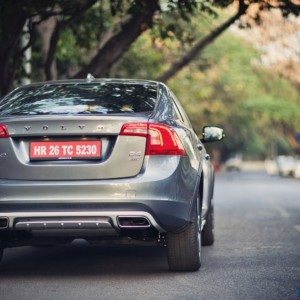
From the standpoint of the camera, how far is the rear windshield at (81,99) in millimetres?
7691

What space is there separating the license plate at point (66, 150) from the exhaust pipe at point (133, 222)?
512mm

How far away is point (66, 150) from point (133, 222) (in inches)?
29.6

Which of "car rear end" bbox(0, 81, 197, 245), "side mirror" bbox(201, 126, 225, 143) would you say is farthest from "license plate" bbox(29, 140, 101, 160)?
"side mirror" bbox(201, 126, 225, 143)

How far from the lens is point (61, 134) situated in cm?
732

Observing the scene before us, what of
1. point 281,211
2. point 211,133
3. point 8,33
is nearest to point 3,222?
point 211,133

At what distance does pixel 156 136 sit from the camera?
738 cm

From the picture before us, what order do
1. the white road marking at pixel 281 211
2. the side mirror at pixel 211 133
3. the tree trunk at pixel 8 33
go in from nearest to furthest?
the side mirror at pixel 211 133 < the tree trunk at pixel 8 33 < the white road marking at pixel 281 211

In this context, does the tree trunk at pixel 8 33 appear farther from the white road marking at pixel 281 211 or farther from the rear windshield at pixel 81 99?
the rear windshield at pixel 81 99

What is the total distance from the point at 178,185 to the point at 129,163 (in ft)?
1.43

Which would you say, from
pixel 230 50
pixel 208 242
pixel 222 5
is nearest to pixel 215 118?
pixel 230 50

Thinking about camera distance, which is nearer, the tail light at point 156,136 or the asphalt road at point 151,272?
the asphalt road at point 151,272

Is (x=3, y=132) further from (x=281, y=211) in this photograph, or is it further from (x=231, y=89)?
(x=231, y=89)

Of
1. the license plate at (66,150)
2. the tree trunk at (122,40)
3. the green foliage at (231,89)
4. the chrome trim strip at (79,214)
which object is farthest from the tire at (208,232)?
the green foliage at (231,89)

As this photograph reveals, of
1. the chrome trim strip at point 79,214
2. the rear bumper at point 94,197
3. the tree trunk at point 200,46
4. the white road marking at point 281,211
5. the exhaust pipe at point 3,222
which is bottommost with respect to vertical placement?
the white road marking at point 281,211
